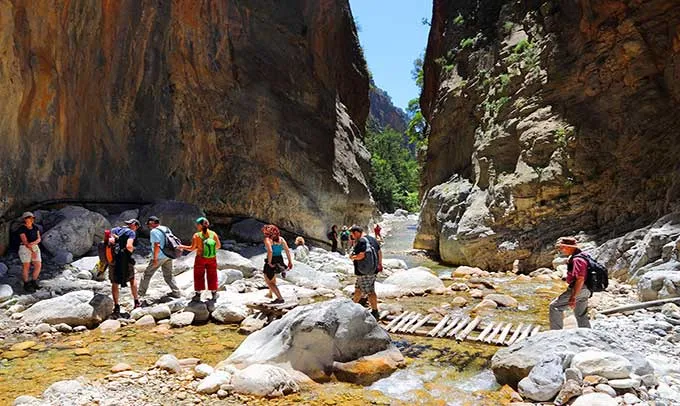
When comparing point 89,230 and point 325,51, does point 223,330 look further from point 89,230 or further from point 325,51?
point 325,51

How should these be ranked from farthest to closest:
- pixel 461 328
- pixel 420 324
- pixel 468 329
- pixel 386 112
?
pixel 386 112
pixel 420 324
pixel 461 328
pixel 468 329

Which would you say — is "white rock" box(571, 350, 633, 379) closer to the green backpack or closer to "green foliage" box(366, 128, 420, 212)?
the green backpack

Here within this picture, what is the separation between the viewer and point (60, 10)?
12250mm

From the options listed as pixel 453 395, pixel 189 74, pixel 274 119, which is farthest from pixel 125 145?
pixel 453 395

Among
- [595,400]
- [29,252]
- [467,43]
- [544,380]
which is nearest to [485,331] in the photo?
[544,380]

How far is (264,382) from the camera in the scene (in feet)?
16.0

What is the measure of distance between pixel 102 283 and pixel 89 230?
262cm

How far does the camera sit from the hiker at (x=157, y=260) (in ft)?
29.2

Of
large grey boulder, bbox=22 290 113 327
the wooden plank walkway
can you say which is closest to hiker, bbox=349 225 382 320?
the wooden plank walkway

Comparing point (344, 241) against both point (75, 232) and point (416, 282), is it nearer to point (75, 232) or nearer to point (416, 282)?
point (416, 282)

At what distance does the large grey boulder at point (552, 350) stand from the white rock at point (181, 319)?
4.87 meters

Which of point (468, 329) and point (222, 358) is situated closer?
point (222, 358)

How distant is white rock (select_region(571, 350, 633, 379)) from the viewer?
4.40 meters

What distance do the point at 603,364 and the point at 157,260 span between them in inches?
292
